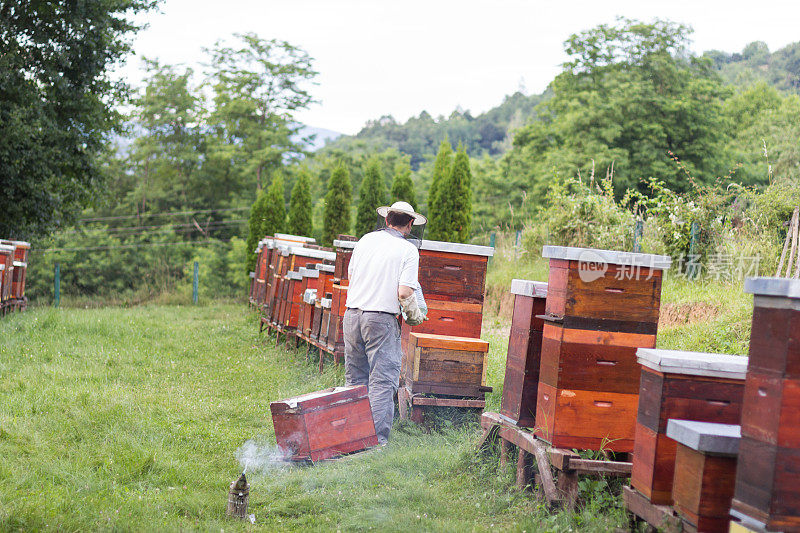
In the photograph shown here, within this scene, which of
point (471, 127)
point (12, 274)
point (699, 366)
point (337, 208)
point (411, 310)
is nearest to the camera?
point (699, 366)

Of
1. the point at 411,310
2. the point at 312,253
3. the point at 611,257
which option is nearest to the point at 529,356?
the point at 611,257

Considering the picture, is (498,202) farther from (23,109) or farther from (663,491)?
(663,491)

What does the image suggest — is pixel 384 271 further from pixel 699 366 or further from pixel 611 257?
pixel 699 366

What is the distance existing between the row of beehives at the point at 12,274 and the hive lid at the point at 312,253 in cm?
528

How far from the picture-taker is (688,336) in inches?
326

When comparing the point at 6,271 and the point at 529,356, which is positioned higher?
the point at 529,356

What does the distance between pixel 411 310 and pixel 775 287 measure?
3237mm

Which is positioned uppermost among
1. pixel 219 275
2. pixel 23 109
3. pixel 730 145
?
pixel 730 145

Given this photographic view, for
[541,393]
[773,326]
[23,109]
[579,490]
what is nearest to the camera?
[773,326]

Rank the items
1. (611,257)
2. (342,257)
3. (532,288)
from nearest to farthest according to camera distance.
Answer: (611,257), (532,288), (342,257)

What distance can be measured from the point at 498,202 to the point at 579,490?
31.5 meters

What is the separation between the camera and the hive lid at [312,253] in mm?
9453

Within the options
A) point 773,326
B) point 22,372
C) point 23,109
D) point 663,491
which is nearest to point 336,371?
point 22,372

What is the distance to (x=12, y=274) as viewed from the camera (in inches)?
542
